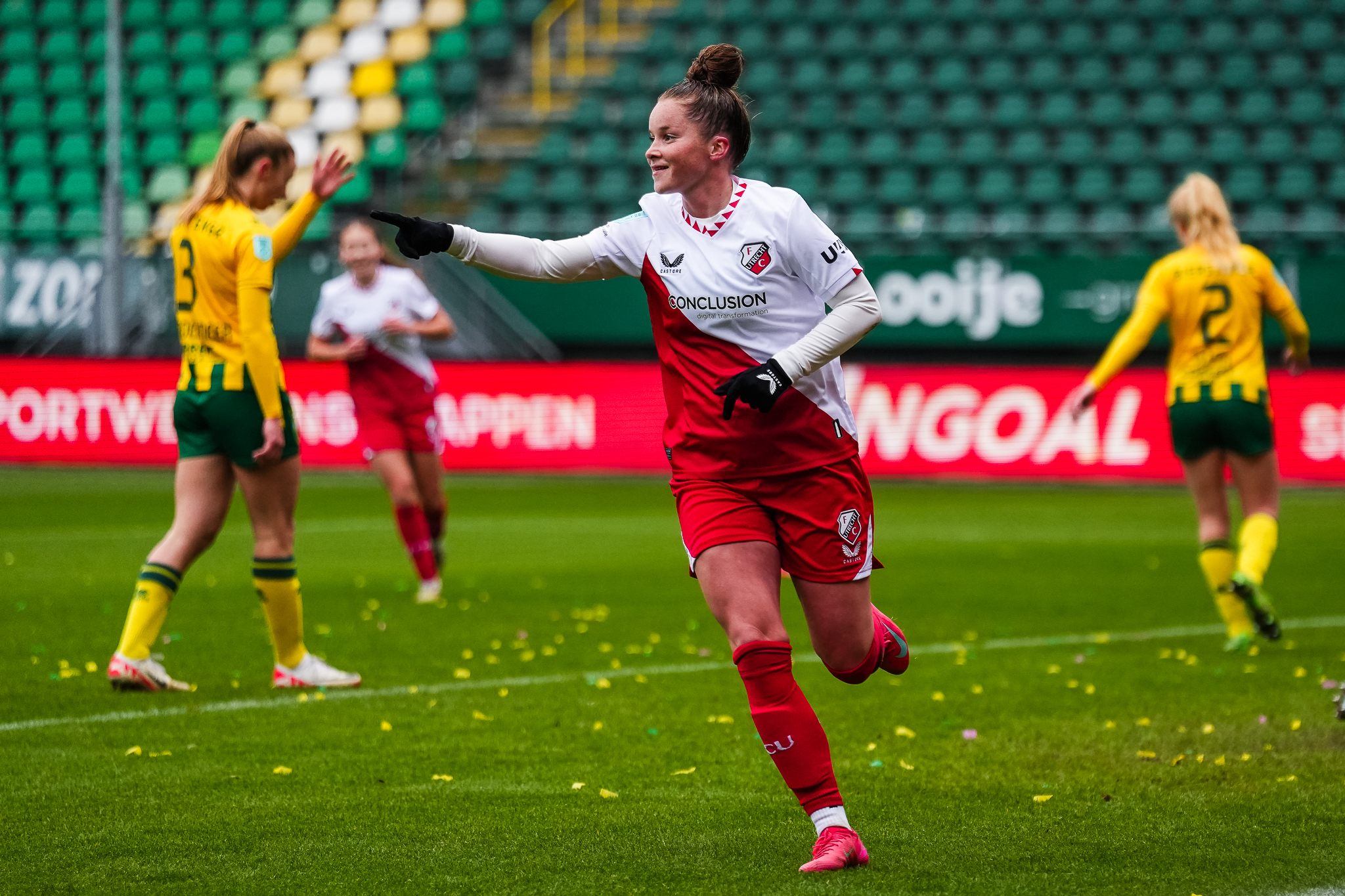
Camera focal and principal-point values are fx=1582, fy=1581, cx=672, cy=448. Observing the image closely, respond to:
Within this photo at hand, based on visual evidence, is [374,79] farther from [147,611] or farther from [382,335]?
[147,611]

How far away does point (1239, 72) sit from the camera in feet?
75.5

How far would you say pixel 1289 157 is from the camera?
2188 centimetres

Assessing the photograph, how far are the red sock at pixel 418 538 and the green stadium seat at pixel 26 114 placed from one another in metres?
19.7

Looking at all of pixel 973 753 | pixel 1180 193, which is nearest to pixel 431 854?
pixel 973 753

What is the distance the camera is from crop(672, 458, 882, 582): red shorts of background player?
160 inches

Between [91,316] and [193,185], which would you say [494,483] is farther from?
[193,185]

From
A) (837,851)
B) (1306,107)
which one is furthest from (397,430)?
→ (1306,107)

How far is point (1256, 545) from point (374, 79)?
68.8 ft

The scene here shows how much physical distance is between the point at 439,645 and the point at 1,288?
51.2 ft

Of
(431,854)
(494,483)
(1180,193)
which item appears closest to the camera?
(431,854)

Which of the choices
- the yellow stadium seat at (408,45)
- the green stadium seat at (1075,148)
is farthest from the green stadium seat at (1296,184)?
the yellow stadium seat at (408,45)

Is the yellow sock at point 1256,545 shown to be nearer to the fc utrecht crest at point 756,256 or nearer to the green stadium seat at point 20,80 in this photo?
the fc utrecht crest at point 756,256

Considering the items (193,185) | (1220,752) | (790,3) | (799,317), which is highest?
(790,3)

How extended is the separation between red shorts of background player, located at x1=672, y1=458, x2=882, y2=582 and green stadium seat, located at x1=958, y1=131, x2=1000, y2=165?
19.1m
